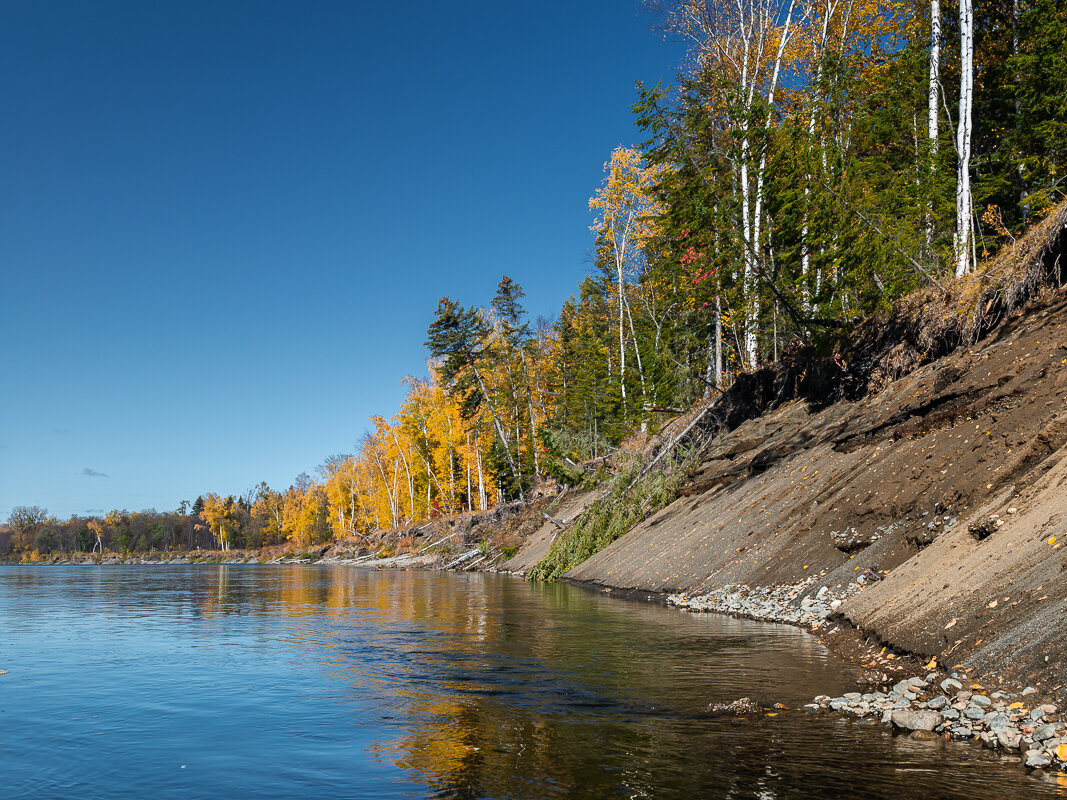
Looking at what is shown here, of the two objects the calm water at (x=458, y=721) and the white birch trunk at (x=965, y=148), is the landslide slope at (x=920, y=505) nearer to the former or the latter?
the calm water at (x=458, y=721)

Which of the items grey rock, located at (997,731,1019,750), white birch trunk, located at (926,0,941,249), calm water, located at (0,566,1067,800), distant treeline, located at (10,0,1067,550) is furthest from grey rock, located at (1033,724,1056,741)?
white birch trunk, located at (926,0,941,249)

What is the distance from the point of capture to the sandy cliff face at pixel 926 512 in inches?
294

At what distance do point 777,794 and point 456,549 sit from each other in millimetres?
42905

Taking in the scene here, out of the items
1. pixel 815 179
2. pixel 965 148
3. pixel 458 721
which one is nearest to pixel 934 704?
pixel 458 721

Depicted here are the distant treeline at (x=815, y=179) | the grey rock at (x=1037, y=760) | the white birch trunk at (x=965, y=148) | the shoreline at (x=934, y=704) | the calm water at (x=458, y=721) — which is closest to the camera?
the grey rock at (x=1037, y=760)

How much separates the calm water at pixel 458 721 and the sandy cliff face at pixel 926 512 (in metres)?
1.34

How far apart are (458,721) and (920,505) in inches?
340

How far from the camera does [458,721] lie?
7.18 metres

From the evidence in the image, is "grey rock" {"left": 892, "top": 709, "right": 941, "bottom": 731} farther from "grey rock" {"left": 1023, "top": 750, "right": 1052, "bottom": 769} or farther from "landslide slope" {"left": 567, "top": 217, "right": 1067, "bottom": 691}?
"grey rock" {"left": 1023, "top": 750, "right": 1052, "bottom": 769}

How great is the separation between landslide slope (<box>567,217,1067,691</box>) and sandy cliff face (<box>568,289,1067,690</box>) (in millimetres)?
31

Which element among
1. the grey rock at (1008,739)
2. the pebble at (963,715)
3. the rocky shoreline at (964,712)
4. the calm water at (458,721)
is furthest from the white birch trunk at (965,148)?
the grey rock at (1008,739)

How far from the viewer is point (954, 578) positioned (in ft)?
28.2

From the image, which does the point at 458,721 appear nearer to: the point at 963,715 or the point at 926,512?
the point at 963,715

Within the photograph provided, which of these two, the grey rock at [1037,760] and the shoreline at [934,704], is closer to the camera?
the grey rock at [1037,760]
